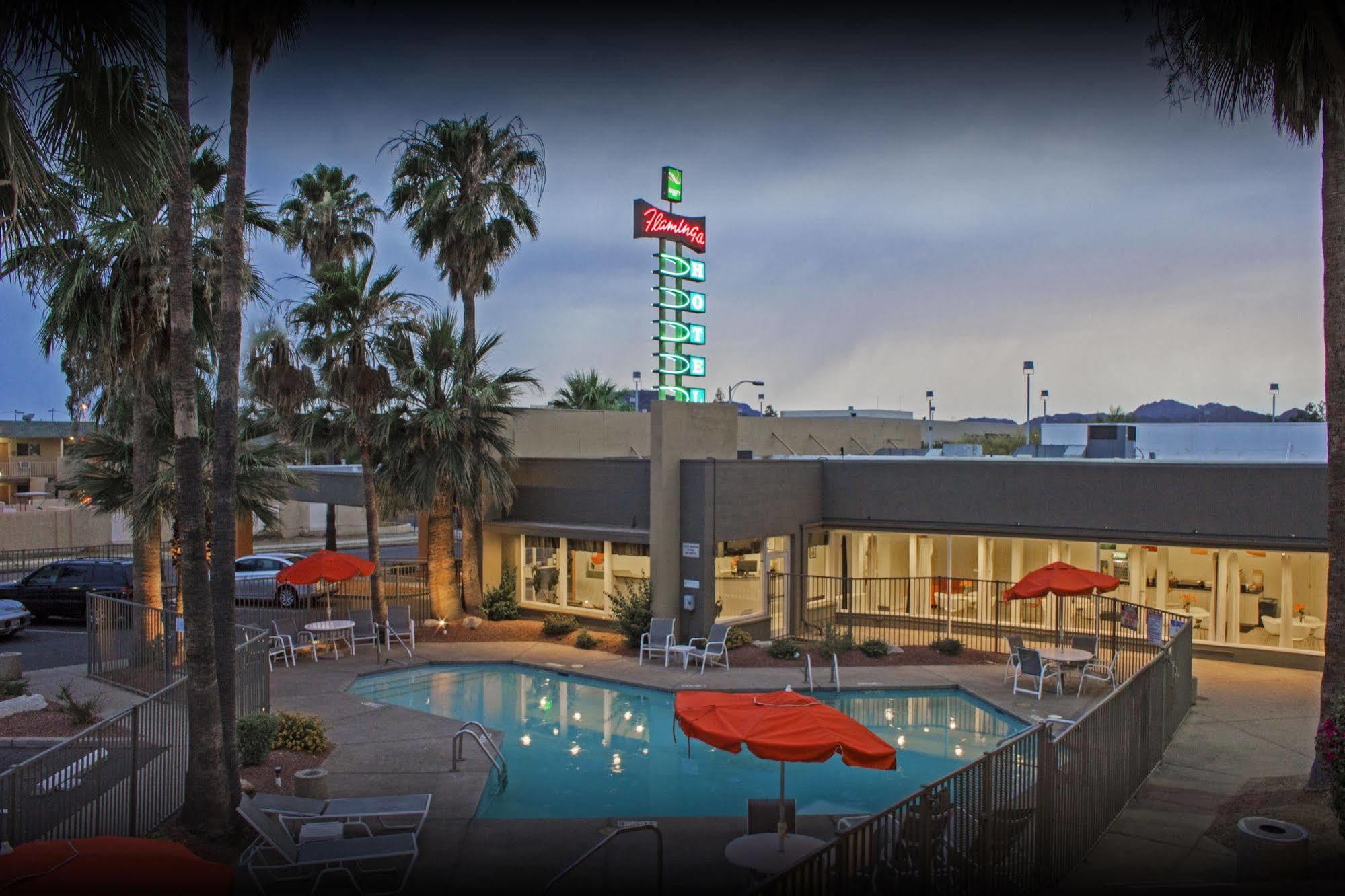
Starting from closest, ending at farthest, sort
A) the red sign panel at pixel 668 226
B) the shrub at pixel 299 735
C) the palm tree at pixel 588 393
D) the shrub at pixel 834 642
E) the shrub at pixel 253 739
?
1. the shrub at pixel 253 739
2. the shrub at pixel 299 735
3. the shrub at pixel 834 642
4. the red sign panel at pixel 668 226
5. the palm tree at pixel 588 393

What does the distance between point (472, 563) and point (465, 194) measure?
9518mm

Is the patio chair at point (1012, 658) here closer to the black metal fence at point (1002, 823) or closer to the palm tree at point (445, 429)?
the black metal fence at point (1002, 823)

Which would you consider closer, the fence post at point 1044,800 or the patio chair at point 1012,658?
the fence post at point 1044,800

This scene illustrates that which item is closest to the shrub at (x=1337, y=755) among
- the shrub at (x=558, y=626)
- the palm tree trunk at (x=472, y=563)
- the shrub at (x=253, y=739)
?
the shrub at (x=253, y=739)

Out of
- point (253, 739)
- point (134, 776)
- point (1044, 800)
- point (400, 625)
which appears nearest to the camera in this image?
point (1044, 800)

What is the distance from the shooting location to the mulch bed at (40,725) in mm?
13375

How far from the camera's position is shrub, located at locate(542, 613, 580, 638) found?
21938mm

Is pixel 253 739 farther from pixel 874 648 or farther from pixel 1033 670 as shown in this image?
pixel 1033 670

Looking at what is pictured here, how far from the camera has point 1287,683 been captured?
17.4m

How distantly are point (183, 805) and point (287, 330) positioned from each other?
41.4ft

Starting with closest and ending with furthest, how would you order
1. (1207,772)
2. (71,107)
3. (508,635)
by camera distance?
(71,107) < (1207,772) < (508,635)

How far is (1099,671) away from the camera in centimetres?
1759

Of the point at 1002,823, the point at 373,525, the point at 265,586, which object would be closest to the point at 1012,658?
the point at 1002,823

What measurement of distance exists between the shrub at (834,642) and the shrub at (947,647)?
175 cm
